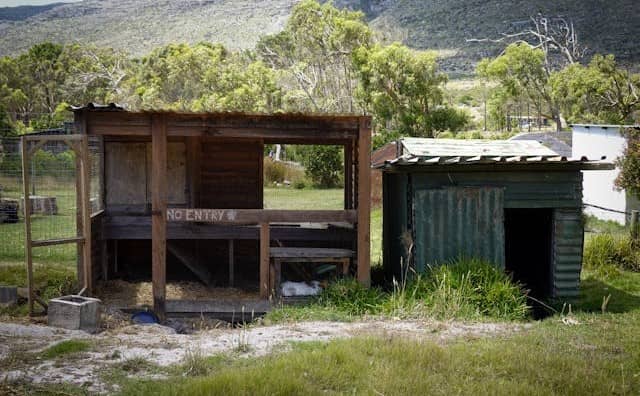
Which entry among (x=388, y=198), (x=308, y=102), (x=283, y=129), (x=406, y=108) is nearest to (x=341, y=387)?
(x=283, y=129)

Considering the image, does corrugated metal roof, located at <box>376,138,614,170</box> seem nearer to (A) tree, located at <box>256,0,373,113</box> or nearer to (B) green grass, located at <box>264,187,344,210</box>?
(B) green grass, located at <box>264,187,344,210</box>

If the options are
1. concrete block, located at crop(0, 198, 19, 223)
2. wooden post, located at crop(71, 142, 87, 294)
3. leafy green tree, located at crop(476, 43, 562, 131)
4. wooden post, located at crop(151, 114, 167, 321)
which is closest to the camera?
wooden post, located at crop(71, 142, 87, 294)

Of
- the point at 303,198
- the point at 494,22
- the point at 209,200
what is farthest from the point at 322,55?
the point at 209,200

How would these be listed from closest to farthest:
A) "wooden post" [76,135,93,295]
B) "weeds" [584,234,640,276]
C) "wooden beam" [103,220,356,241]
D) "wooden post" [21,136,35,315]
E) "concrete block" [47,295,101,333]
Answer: "concrete block" [47,295,101,333], "wooden post" [21,136,35,315], "wooden post" [76,135,93,295], "wooden beam" [103,220,356,241], "weeds" [584,234,640,276]

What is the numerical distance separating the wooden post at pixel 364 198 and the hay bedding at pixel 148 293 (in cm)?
231

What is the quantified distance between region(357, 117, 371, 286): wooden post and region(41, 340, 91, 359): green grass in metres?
4.41

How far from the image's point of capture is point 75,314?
A: 9.66m

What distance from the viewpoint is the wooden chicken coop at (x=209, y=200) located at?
11086mm

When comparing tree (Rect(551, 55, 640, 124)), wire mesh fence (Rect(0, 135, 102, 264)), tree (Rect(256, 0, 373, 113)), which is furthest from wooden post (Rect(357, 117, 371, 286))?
tree (Rect(256, 0, 373, 113))

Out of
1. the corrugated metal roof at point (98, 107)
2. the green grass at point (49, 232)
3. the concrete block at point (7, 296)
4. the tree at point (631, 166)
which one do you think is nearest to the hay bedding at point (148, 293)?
the concrete block at point (7, 296)

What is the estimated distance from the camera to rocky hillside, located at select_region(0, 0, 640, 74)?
Result: 6081cm

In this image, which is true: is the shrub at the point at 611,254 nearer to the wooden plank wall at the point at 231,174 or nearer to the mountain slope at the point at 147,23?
the wooden plank wall at the point at 231,174

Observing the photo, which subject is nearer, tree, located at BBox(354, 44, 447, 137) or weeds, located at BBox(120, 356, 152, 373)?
weeds, located at BBox(120, 356, 152, 373)

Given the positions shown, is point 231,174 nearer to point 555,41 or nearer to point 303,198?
point 303,198
